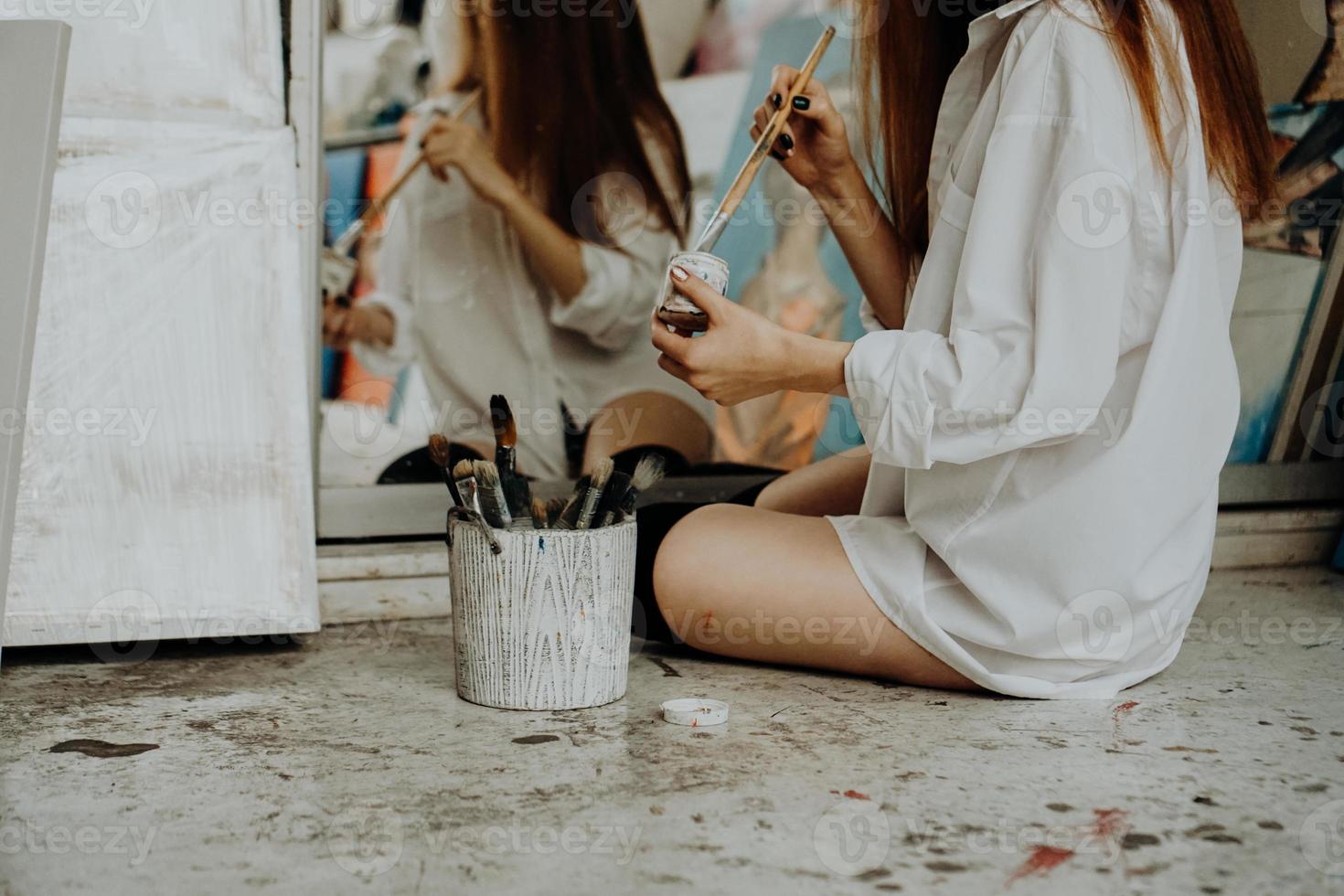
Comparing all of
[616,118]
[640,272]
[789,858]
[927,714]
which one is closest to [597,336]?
[640,272]

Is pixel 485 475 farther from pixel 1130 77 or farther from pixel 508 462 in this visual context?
pixel 1130 77

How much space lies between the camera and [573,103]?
2529 millimetres

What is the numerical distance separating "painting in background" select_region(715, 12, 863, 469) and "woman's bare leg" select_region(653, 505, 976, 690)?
0.90 meters

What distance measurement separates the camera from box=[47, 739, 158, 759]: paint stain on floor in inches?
57.2

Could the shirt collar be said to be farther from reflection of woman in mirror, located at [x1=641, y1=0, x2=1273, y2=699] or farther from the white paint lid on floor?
the white paint lid on floor

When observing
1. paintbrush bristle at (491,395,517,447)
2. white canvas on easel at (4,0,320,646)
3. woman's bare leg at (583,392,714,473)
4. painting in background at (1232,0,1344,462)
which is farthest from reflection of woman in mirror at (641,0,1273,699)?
painting in background at (1232,0,1344,462)

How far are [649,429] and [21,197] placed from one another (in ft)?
4.92

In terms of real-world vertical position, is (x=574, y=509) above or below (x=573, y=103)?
below

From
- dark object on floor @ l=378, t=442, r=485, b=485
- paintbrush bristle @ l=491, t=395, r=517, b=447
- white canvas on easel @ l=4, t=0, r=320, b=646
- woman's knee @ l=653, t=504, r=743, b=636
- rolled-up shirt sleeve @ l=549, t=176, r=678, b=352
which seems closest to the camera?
paintbrush bristle @ l=491, t=395, r=517, b=447

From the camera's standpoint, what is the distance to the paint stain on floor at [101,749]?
145cm

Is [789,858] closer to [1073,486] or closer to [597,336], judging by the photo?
[1073,486]

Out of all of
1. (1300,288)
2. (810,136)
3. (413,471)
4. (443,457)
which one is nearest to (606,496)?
(443,457)

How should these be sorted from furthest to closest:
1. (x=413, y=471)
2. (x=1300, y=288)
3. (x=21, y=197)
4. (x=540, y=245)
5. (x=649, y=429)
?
(x=1300, y=288) → (x=649, y=429) → (x=540, y=245) → (x=413, y=471) → (x=21, y=197)

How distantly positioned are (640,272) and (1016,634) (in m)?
1.32
